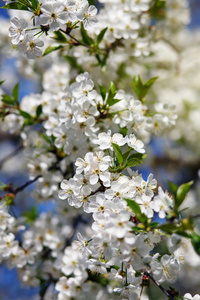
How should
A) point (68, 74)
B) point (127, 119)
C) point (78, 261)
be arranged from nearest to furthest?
point (78, 261)
point (127, 119)
point (68, 74)

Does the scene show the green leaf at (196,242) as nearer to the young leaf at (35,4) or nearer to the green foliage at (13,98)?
the young leaf at (35,4)

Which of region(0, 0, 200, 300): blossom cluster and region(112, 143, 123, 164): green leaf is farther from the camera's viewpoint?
region(112, 143, 123, 164): green leaf

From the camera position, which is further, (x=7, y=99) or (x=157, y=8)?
(x=157, y=8)

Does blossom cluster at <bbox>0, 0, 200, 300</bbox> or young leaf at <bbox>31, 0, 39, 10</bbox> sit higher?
young leaf at <bbox>31, 0, 39, 10</bbox>

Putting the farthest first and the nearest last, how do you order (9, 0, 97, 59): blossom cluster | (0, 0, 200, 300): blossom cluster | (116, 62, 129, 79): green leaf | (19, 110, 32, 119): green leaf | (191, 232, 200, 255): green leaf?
1. (116, 62, 129, 79): green leaf
2. (19, 110, 32, 119): green leaf
3. (9, 0, 97, 59): blossom cluster
4. (0, 0, 200, 300): blossom cluster
5. (191, 232, 200, 255): green leaf

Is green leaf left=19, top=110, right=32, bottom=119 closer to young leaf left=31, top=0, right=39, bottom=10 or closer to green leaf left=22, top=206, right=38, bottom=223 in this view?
young leaf left=31, top=0, right=39, bottom=10

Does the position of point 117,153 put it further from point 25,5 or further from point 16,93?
point 16,93

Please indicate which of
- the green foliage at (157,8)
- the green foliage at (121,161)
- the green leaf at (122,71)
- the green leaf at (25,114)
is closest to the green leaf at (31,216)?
the green leaf at (25,114)

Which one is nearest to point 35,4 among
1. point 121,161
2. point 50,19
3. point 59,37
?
point 50,19

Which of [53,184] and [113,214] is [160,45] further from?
[113,214]

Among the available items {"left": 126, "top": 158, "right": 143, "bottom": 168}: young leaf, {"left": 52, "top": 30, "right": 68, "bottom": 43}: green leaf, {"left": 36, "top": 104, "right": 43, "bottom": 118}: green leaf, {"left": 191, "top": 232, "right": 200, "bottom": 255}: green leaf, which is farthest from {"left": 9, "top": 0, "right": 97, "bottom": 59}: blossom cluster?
{"left": 191, "top": 232, "right": 200, "bottom": 255}: green leaf

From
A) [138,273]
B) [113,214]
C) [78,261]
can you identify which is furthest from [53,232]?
[113,214]
